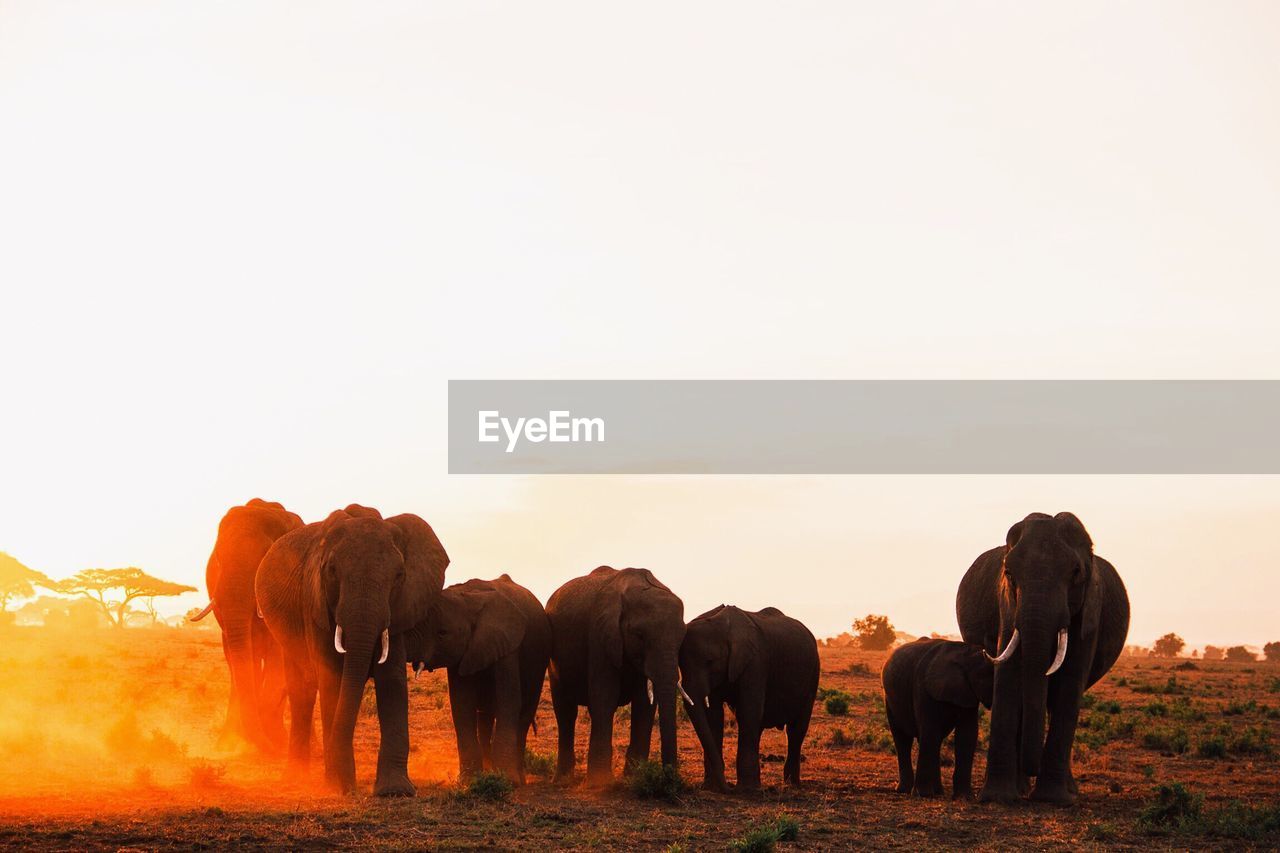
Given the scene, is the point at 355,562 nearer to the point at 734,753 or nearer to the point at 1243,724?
the point at 734,753

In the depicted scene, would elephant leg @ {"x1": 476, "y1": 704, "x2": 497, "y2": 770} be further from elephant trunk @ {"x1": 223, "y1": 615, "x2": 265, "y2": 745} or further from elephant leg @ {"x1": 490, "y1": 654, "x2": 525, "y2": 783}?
elephant trunk @ {"x1": 223, "y1": 615, "x2": 265, "y2": 745}

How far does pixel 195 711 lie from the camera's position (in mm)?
32219

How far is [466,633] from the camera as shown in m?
20.4

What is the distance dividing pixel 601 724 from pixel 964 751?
5.50 m

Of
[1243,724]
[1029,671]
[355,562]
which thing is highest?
[355,562]

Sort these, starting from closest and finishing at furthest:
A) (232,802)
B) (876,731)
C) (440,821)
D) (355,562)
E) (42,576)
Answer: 1. (440,821)
2. (232,802)
3. (355,562)
4. (876,731)
5. (42,576)

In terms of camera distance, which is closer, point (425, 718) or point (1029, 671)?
point (1029, 671)

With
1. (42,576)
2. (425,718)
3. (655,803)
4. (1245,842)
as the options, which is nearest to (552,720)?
(425,718)

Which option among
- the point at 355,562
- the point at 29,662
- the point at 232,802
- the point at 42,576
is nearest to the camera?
the point at 232,802

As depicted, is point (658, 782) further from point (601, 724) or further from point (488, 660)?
point (488, 660)

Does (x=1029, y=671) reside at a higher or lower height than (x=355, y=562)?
lower

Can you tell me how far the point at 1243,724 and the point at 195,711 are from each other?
2673cm

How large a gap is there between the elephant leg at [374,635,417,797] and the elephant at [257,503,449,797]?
1 cm

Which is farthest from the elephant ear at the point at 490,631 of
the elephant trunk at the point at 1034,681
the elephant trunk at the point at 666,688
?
the elephant trunk at the point at 1034,681
